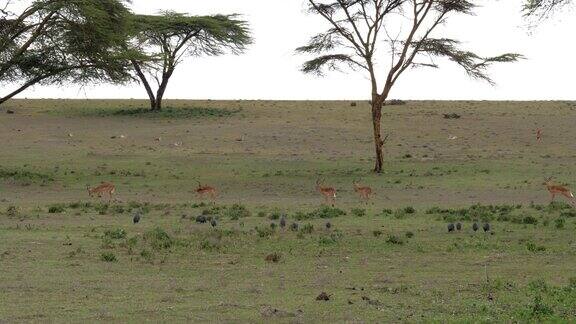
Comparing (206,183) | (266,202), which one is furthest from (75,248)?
(206,183)

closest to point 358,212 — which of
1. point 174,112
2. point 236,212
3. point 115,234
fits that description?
point 236,212

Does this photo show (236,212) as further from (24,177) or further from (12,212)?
(24,177)

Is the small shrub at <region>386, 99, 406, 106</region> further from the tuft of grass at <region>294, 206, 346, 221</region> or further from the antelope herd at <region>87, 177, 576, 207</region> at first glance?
the tuft of grass at <region>294, 206, 346, 221</region>

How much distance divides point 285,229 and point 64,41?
16.4 meters

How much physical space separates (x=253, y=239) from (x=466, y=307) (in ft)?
21.0

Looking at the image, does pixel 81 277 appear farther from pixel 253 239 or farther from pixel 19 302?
pixel 253 239

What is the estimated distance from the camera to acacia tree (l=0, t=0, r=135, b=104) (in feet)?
98.6

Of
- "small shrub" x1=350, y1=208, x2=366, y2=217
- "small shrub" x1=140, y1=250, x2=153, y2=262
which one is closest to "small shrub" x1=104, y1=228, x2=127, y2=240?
"small shrub" x1=140, y1=250, x2=153, y2=262

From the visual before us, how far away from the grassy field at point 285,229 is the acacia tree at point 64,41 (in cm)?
344

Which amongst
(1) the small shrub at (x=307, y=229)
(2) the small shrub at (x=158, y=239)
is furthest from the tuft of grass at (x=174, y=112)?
(2) the small shrub at (x=158, y=239)

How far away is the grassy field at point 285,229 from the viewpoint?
33.9 ft

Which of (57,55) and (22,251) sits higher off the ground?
(57,55)

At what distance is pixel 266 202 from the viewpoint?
936 inches

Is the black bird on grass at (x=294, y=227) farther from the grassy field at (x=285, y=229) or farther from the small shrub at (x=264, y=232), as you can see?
the small shrub at (x=264, y=232)
